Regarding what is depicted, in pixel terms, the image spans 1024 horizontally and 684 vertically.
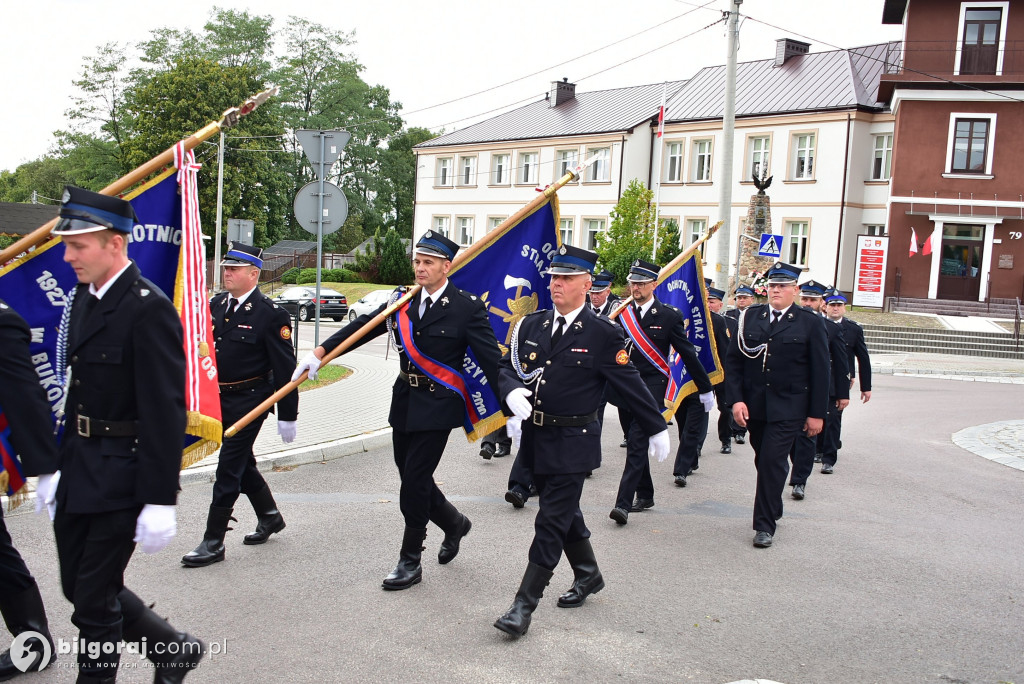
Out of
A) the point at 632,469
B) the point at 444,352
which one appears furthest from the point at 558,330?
the point at 632,469

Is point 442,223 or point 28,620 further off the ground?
point 442,223

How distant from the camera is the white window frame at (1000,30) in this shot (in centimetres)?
3539

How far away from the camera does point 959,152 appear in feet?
117

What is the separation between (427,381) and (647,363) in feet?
10.0

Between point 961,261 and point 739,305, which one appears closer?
point 739,305

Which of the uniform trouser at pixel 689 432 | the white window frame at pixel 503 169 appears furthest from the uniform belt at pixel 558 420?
the white window frame at pixel 503 169

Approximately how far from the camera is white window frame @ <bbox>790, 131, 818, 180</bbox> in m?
41.4

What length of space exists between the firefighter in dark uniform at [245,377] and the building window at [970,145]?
117 feet

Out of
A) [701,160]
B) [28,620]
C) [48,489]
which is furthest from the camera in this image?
[701,160]

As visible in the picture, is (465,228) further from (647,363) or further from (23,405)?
(23,405)

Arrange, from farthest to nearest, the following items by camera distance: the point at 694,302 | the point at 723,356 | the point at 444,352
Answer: the point at 723,356, the point at 694,302, the point at 444,352

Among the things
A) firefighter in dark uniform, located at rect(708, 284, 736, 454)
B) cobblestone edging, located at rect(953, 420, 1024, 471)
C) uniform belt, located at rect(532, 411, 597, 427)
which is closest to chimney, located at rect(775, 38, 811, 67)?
cobblestone edging, located at rect(953, 420, 1024, 471)

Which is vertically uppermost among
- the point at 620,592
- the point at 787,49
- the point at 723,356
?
the point at 787,49

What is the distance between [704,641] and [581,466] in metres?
1.13
